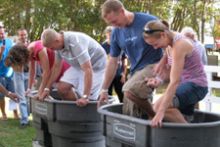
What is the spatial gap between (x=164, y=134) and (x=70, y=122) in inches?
63.3

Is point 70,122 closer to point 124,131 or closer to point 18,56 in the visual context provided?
point 18,56

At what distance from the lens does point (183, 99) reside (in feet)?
10.7

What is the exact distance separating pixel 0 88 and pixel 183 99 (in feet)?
8.61

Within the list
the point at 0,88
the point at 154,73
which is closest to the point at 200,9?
the point at 0,88

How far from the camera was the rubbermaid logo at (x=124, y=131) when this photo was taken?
10.3ft

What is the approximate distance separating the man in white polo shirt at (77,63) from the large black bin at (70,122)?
12cm

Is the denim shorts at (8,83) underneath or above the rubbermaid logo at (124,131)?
underneath

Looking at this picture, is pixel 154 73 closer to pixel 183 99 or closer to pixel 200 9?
pixel 183 99

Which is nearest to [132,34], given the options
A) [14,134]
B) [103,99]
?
[103,99]

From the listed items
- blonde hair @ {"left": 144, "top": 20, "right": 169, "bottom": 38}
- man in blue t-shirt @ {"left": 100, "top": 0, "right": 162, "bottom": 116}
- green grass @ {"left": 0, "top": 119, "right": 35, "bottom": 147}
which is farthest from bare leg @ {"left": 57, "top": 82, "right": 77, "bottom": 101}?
blonde hair @ {"left": 144, "top": 20, "right": 169, "bottom": 38}

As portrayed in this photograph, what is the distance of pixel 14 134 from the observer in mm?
6359

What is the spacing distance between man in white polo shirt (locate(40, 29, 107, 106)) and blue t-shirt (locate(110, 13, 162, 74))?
1.59ft

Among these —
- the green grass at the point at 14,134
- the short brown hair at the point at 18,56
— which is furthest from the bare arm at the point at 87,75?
the green grass at the point at 14,134

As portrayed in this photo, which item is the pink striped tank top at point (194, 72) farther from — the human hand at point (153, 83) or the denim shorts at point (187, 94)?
the human hand at point (153, 83)
